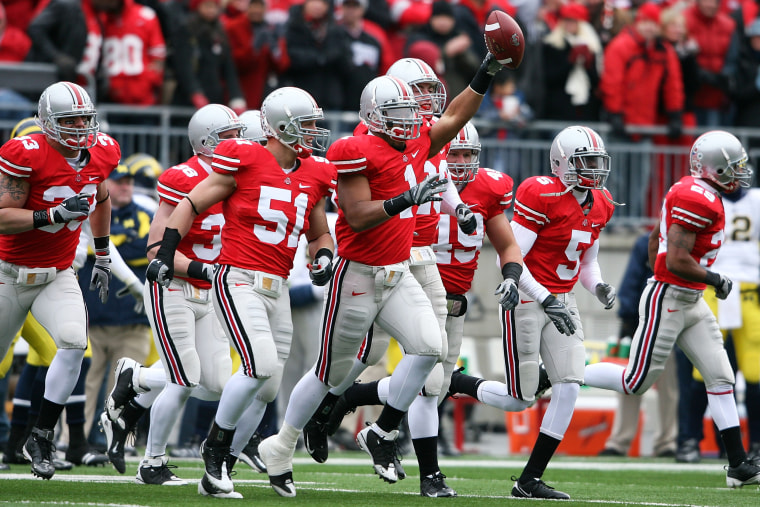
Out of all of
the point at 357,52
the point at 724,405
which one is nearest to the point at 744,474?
the point at 724,405

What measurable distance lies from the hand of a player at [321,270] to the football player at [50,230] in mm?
1301

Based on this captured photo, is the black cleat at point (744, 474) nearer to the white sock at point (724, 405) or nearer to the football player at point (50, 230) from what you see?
the white sock at point (724, 405)

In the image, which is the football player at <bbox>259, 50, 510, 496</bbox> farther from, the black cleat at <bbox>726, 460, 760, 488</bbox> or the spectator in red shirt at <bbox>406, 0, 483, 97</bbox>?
the spectator in red shirt at <bbox>406, 0, 483, 97</bbox>

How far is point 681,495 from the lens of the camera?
719cm

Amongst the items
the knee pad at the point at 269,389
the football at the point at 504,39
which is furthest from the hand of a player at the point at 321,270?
the football at the point at 504,39

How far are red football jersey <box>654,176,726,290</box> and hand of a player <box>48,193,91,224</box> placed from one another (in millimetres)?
3420

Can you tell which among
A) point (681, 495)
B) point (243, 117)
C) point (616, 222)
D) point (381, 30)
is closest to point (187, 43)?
point (381, 30)

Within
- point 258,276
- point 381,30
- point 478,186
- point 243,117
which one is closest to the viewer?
point 258,276

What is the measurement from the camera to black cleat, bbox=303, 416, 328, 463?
7262 millimetres

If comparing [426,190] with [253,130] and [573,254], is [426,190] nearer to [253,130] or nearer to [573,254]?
[573,254]

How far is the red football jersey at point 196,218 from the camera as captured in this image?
7199 mm

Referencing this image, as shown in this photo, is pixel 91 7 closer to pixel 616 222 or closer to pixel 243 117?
pixel 243 117

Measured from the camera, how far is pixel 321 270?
6426 millimetres

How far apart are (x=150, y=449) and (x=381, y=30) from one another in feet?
23.0
